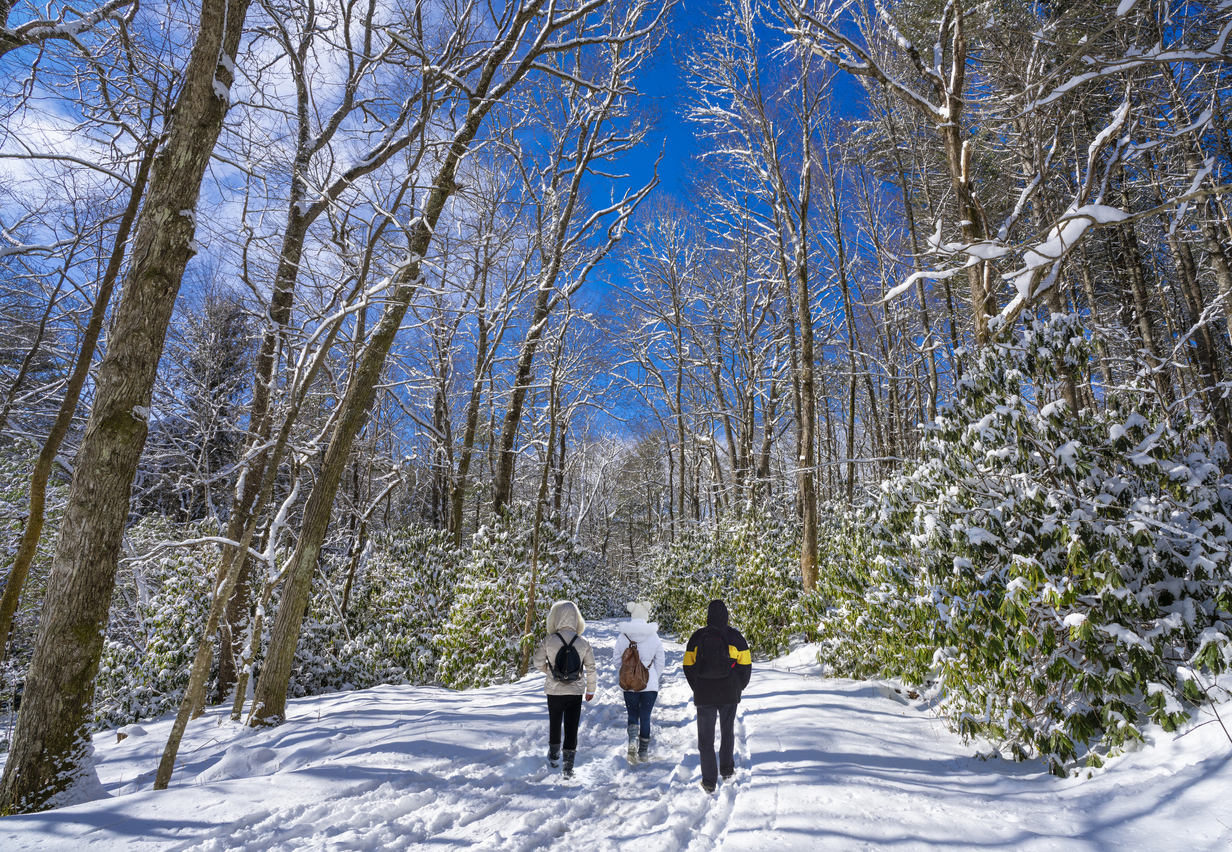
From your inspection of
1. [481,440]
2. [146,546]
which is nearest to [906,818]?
[146,546]

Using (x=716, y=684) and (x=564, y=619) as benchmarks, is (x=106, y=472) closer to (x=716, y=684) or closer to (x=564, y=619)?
(x=564, y=619)

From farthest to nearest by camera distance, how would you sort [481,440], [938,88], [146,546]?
[481,440]
[146,546]
[938,88]

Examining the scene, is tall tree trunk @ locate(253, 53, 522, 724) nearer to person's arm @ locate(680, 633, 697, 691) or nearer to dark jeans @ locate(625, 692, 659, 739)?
dark jeans @ locate(625, 692, 659, 739)

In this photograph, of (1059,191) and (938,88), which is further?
(1059,191)

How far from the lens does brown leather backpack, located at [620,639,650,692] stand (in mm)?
5082

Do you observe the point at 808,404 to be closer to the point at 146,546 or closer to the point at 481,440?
the point at 146,546

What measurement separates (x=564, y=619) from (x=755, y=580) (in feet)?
19.5

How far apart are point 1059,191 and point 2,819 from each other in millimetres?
15602

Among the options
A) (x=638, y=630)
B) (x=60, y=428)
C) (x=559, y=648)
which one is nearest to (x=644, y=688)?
(x=638, y=630)

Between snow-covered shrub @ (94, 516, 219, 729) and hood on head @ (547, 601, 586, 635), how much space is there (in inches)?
296

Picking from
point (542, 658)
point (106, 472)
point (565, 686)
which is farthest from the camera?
point (542, 658)

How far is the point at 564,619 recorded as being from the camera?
5.14m

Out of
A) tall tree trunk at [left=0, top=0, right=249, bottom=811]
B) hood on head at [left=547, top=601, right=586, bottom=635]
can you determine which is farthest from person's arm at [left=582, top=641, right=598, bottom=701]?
tall tree trunk at [left=0, top=0, right=249, bottom=811]

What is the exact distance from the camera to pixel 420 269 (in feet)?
20.4
